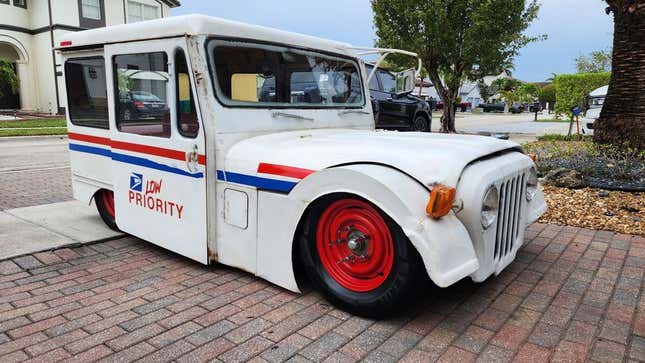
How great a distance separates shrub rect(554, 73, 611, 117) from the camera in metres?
16.6

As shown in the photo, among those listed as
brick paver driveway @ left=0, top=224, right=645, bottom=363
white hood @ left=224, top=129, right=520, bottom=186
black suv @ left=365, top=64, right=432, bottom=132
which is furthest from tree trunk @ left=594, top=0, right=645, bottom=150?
white hood @ left=224, top=129, right=520, bottom=186

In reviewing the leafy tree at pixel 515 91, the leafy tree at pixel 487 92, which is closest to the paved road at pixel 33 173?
the leafy tree at pixel 515 91

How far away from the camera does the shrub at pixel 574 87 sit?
16609mm

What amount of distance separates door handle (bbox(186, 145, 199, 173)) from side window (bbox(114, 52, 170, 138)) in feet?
0.98

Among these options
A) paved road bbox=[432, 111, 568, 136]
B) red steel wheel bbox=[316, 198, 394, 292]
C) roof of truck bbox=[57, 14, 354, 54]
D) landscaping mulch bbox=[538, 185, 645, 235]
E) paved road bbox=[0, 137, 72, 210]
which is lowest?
paved road bbox=[0, 137, 72, 210]

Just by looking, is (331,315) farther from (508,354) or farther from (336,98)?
(336,98)

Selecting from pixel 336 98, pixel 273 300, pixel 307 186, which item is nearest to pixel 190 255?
pixel 273 300

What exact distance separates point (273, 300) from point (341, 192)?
909 millimetres

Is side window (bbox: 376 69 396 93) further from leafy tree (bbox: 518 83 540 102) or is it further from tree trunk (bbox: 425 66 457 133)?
leafy tree (bbox: 518 83 540 102)

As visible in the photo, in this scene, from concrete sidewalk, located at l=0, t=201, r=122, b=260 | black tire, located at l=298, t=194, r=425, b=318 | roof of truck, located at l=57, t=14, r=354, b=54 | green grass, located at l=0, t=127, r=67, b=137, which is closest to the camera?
black tire, located at l=298, t=194, r=425, b=318

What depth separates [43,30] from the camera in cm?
2370

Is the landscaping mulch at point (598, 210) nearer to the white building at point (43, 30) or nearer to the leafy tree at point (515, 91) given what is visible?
the white building at point (43, 30)

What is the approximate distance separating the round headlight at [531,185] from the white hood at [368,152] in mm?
288

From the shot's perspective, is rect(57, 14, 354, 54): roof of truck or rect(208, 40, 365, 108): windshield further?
rect(208, 40, 365, 108): windshield
